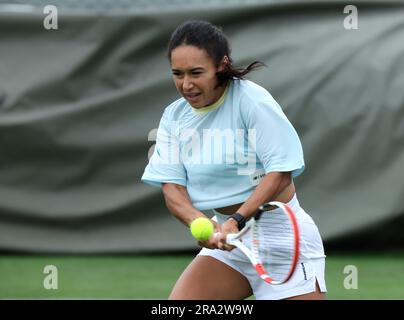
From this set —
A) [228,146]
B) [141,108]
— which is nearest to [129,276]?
[141,108]

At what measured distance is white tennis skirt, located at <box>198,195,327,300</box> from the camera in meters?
4.30

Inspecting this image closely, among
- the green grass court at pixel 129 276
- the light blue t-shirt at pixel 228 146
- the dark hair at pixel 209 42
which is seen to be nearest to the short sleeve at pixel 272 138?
the light blue t-shirt at pixel 228 146

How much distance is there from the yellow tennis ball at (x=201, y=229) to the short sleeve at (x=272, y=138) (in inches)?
12.5

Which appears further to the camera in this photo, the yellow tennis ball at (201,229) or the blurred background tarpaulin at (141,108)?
the blurred background tarpaulin at (141,108)

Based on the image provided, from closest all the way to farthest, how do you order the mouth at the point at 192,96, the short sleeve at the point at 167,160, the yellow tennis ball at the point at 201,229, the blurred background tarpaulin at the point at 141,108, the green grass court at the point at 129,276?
1. the yellow tennis ball at the point at 201,229
2. the mouth at the point at 192,96
3. the short sleeve at the point at 167,160
4. the green grass court at the point at 129,276
5. the blurred background tarpaulin at the point at 141,108

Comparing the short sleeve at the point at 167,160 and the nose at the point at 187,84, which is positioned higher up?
the nose at the point at 187,84

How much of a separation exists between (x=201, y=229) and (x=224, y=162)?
0.30 meters

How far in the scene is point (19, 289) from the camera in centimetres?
701

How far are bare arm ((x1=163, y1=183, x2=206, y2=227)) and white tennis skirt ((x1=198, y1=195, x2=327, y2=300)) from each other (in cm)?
16

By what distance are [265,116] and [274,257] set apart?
58cm

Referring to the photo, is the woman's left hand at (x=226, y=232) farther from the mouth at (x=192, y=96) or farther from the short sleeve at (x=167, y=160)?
the mouth at (x=192, y=96)

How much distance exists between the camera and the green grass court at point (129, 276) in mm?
6859

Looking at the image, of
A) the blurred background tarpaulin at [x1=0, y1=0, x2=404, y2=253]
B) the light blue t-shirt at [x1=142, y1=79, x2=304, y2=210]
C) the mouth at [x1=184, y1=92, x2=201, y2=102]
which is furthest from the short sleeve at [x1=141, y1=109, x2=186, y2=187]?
the blurred background tarpaulin at [x1=0, y1=0, x2=404, y2=253]
